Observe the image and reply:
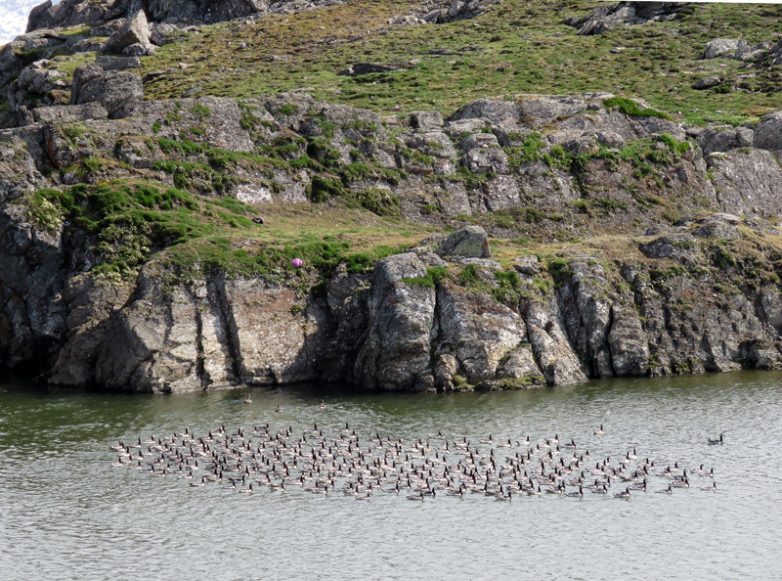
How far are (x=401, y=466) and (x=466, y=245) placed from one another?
32.0m

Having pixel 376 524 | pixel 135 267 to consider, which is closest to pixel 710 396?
pixel 376 524

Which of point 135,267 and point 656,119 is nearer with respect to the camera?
point 135,267

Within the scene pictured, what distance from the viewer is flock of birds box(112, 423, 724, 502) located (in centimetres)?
6056

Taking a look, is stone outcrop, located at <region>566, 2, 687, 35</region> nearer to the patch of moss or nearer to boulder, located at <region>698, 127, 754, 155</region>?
boulder, located at <region>698, 127, 754, 155</region>

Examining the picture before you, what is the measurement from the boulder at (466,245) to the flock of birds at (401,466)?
2535cm

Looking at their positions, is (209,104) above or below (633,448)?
above

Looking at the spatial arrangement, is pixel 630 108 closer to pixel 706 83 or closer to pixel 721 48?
pixel 706 83

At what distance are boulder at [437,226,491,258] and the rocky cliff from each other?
17 cm

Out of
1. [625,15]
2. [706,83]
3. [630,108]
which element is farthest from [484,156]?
[625,15]

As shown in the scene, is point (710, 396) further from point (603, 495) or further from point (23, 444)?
point (23, 444)

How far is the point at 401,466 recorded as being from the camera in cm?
6444

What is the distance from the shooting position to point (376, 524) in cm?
5566

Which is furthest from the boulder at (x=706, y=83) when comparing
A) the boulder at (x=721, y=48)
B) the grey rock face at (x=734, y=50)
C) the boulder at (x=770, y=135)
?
the boulder at (x=770, y=135)

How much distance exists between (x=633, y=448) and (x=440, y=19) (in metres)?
140
